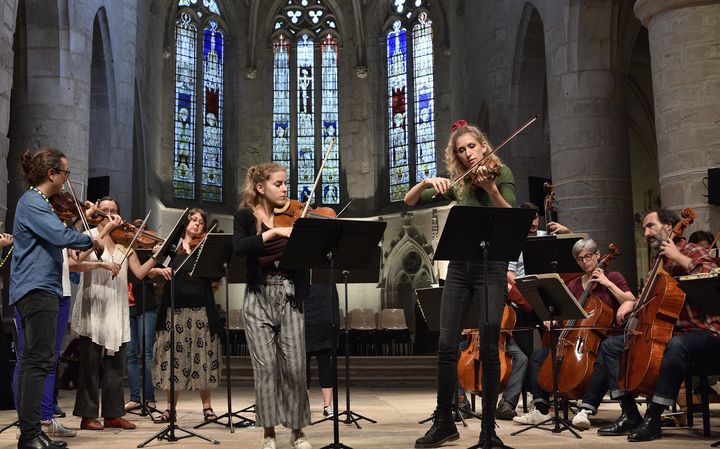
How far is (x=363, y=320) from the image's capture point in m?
16.9

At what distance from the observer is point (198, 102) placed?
23.2m

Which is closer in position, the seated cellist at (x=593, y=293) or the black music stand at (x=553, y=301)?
the black music stand at (x=553, y=301)

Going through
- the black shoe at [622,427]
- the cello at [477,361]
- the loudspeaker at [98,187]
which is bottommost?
the black shoe at [622,427]

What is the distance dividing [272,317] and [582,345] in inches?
90.8

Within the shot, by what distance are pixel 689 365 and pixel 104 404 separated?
391cm

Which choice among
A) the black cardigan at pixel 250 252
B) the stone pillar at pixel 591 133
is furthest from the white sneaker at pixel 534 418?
the stone pillar at pixel 591 133

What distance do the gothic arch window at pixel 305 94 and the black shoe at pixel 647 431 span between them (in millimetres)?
19277

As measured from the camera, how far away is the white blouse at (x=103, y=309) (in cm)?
575

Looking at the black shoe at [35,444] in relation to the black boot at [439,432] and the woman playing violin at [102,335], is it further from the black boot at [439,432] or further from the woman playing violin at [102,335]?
the black boot at [439,432]

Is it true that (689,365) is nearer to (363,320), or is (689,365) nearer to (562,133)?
(562,133)

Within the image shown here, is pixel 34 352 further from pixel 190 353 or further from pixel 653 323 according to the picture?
pixel 653 323

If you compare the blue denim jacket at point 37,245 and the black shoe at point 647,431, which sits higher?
the blue denim jacket at point 37,245

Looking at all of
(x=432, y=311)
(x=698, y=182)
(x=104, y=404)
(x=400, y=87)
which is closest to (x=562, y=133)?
(x=698, y=182)

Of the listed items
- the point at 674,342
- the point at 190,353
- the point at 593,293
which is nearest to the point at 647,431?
the point at 674,342
